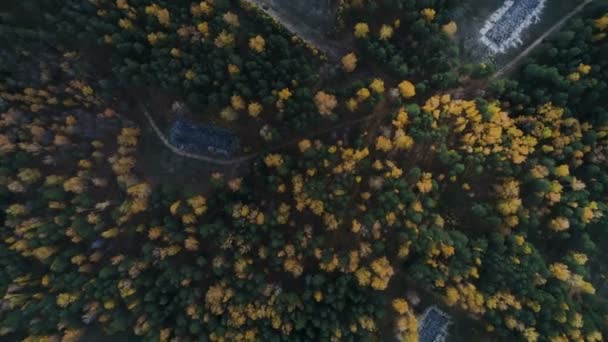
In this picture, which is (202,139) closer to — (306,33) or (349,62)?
(306,33)

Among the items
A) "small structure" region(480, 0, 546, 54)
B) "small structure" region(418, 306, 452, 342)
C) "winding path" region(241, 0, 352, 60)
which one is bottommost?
"small structure" region(418, 306, 452, 342)

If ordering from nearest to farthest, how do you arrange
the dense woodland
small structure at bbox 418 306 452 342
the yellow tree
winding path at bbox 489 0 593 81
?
1. the dense woodland
2. the yellow tree
3. small structure at bbox 418 306 452 342
4. winding path at bbox 489 0 593 81

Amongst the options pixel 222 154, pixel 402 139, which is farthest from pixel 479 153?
pixel 222 154

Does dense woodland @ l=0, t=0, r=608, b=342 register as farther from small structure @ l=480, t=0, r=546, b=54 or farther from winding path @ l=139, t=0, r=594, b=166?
small structure @ l=480, t=0, r=546, b=54

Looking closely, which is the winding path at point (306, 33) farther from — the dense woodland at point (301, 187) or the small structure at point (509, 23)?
the small structure at point (509, 23)

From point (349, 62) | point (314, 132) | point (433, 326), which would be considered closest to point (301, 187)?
point (314, 132)

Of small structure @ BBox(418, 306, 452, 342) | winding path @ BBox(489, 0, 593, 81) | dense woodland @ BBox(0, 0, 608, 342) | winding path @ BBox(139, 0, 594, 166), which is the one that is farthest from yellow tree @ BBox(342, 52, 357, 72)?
small structure @ BBox(418, 306, 452, 342)

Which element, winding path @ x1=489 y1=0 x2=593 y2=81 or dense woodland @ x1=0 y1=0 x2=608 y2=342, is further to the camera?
winding path @ x1=489 y1=0 x2=593 y2=81
